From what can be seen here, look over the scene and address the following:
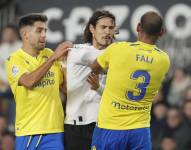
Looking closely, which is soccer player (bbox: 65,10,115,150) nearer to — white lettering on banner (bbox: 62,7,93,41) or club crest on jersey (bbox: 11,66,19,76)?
club crest on jersey (bbox: 11,66,19,76)

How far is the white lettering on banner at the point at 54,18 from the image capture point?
11453 millimetres

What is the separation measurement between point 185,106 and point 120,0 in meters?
1.93

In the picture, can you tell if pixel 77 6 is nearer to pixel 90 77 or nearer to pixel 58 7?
pixel 58 7

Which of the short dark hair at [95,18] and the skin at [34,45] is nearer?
the skin at [34,45]

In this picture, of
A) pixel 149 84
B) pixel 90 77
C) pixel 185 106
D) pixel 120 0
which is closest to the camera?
pixel 149 84

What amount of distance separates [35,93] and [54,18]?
473 centimetres

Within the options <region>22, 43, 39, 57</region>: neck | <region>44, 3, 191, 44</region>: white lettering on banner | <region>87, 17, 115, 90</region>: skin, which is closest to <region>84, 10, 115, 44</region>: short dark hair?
<region>87, 17, 115, 90</region>: skin

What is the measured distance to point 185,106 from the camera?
34.8 ft

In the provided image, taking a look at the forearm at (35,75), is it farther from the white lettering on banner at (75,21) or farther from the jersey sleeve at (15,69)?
the white lettering on banner at (75,21)

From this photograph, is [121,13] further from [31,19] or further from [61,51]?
[61,51]

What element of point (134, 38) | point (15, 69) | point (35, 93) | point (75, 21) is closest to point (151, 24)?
point (35, 93)

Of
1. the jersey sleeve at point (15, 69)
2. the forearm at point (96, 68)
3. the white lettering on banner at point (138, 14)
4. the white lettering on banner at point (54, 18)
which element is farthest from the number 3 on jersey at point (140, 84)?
the white lettering on banner at point (54, 18)

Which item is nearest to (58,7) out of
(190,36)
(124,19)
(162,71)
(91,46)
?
(124,19)

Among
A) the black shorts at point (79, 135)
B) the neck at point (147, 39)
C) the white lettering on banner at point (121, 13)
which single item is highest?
the white lettering on banner at point (121, 13)
